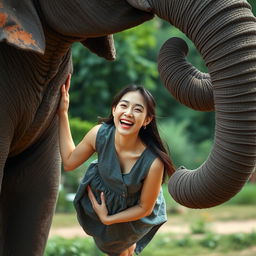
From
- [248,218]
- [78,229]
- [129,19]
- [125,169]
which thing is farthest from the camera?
[248,218]

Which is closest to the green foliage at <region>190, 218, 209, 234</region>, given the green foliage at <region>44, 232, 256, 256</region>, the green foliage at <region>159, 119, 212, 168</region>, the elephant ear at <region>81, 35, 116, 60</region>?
the green foliage at <region>44, 232, 256, 256</region>

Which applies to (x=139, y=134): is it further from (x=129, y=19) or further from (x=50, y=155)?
(x=129, y=19)

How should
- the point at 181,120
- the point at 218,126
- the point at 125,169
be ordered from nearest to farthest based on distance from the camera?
the point at 218,126 < the point at 125,169 < the point at 181,120

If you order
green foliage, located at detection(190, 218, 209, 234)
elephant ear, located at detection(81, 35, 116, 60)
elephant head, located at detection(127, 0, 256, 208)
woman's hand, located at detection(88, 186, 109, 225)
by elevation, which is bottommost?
green foliage, located at detection(190, 218, 209, 234)

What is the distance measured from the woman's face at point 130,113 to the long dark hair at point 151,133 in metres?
0.02

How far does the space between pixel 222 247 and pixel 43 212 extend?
447 centimetres

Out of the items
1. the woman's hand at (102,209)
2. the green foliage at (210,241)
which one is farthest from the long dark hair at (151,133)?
the green foliage at (210,241)

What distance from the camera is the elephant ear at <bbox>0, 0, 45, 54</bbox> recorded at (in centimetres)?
298

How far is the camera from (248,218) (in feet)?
35.6

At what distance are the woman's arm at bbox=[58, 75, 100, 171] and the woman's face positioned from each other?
0.58 feet

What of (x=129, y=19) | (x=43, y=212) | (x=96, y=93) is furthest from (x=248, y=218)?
(x=129, y=19)

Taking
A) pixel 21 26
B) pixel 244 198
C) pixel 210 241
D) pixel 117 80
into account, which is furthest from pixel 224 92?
pixel 117 80

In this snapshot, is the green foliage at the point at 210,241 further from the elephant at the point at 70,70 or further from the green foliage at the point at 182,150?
the green foliage at the point at 182,150

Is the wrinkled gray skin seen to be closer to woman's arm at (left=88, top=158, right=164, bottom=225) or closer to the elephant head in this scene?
the elephant head
